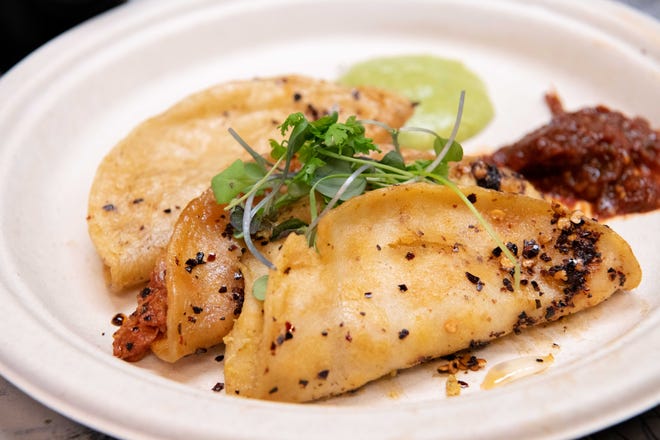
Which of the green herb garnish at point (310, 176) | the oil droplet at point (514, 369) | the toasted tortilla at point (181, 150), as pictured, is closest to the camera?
the oil droplet at point (514, 369)

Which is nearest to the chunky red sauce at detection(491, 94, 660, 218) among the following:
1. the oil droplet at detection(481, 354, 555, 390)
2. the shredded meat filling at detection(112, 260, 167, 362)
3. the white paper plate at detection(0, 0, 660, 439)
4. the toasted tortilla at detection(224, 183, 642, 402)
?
the white paper plate at detection(0, 0, 660, 439)

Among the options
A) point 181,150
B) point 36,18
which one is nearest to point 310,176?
point 181,150

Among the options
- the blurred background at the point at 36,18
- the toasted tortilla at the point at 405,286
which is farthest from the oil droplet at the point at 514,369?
the blurred background at the point at 36,18

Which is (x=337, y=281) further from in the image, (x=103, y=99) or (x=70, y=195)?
(x=103, y=99)

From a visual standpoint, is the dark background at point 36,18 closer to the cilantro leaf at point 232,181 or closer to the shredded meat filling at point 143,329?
the cilantro leaf at point 232,181

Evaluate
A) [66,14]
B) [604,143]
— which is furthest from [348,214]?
[66,14]

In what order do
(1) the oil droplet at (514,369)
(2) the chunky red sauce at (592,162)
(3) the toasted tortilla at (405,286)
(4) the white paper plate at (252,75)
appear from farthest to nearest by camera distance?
(2) the chunky red sauce at (592,162), (1) the oil droplet at (514,369), (3) the toasted tortilla at (405,286), (4) the white paper plate at (252,75)

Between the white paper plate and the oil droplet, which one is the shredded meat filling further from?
the oil droplet
